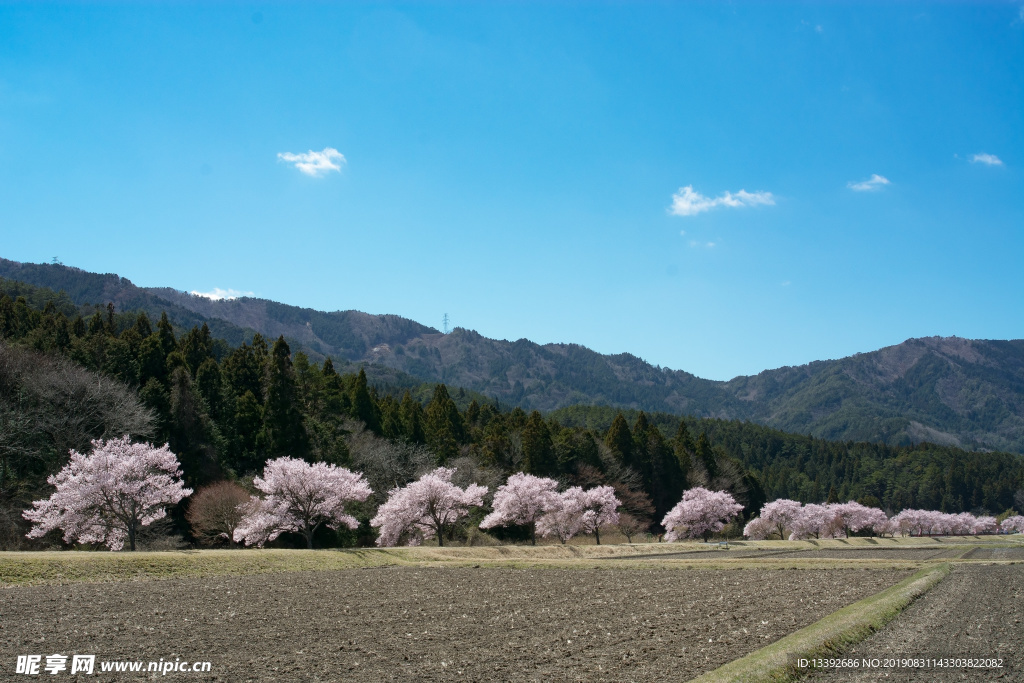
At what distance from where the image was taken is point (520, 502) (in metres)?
56.4

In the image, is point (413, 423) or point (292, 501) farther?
point (413, 423)

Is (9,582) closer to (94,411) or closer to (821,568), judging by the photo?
(94,411)

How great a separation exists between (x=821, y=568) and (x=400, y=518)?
29188 mm

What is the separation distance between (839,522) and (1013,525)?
6447 centimetres

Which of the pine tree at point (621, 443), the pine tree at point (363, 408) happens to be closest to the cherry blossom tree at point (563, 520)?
the pine tree at point (621, 443)

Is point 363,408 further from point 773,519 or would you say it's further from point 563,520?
point 773,519

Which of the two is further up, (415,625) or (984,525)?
(415,625)

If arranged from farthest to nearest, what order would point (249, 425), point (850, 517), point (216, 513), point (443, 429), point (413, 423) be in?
point (850, 517) → point (413, 423) → point (443, 429) → point (249, 425) → point (216, 513)

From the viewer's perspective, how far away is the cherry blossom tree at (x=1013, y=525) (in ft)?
422

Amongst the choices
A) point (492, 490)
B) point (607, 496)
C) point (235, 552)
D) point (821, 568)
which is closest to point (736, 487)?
point (607, 496)

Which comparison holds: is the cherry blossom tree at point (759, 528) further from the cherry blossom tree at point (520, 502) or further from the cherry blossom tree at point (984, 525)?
the cherry blossom tree at point (984, 525)

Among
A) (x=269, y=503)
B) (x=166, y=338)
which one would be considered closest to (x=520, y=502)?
(x=269, y=503)

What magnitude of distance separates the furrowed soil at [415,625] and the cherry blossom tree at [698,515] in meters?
48.0

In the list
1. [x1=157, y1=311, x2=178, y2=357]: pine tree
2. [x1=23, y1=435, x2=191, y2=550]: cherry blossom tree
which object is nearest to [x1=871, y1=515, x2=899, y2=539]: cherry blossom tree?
[x1=157, y1=311, x2=178, y2=357]: pine tree
